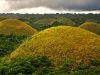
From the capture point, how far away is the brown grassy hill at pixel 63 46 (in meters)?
34.0

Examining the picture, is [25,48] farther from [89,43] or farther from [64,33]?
[89,43]

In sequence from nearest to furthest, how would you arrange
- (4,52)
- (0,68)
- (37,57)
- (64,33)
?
1. (0,68)
2. (37,57)
3. (64,33)
4. (4,52)

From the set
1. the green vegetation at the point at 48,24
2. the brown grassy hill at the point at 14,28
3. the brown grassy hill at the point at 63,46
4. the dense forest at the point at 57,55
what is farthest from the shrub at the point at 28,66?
the green vegetation at the point at 48,24

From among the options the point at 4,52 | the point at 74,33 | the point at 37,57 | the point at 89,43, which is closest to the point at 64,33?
the point at 74,33

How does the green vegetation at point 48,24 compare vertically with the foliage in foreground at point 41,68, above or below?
below

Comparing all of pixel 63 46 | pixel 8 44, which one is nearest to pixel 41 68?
pixel 63 46

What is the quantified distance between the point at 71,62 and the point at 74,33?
754 centimetres

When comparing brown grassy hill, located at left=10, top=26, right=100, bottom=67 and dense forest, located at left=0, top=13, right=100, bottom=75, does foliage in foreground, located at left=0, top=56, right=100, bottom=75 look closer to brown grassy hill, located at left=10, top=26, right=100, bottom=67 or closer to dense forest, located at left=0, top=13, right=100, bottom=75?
dense forest, located at left=0, top=13, right=100, bottom=75

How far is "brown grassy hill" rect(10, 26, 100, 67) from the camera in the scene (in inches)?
1339

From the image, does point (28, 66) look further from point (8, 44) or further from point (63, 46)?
point (8, 44)

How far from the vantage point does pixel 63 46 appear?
119 feet

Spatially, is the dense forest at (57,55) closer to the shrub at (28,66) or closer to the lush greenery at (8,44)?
the shrub at (28,66)

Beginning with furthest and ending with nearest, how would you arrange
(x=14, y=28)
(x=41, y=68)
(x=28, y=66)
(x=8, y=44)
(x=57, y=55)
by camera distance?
1. (x=14, y=28)
2. (x=8, y=44)
3. (x=57, y=55)
4. (x=28, y=66)
5. (x=41, y=68)

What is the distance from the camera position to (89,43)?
36844 millimetres
